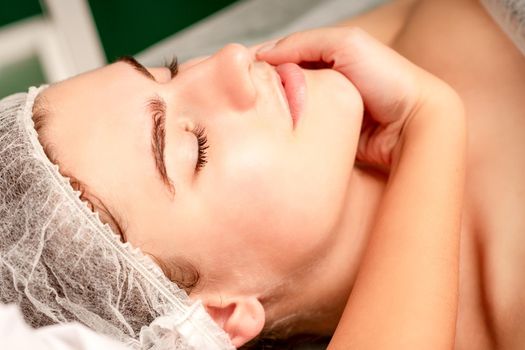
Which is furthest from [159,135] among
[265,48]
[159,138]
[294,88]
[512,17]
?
[512,17]

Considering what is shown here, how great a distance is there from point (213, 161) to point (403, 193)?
297 millimetres

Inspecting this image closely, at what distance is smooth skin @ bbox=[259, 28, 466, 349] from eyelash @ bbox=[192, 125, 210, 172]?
0.89ft

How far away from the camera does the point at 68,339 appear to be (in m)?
0.66

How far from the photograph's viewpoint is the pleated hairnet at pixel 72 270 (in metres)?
0.83

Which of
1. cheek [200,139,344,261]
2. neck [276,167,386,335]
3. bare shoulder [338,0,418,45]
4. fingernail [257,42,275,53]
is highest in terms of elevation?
fingernail [257,42,275,53]

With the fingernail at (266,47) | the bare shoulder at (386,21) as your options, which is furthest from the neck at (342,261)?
the bare shoulder at (386,21)

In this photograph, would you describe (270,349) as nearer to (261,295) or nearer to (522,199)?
(261,295)

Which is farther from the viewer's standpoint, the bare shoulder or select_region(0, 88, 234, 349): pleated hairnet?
the bare shoulder

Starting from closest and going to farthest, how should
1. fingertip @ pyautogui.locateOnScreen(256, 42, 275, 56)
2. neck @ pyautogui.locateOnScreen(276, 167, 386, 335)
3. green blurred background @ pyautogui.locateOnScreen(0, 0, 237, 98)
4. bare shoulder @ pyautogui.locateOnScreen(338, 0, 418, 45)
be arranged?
neck @ pyautogui.locateOnScreen(276, 167, 386, 335) → fingertip @ pyautogui.locateOnScreen(256, 42, 275, 56) → bare shoulder @ pyautogui.locateOnScreen(338, 0, 418, 45) → green blurred background @ pyautogui.locateOnScreen(0, 0, 237, 98)

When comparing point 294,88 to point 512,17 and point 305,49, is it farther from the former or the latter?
point 512,17

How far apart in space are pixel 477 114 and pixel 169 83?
0.54 meters

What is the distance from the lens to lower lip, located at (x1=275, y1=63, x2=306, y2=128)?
0.94m

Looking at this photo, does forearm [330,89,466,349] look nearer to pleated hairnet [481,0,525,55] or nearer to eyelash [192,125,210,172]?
pleated hairnet [481,0,525,55]

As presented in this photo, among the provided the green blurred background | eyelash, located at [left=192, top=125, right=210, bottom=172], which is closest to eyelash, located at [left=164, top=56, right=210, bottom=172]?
eyelash, located at [left=192, top=125, right=210, bottom=172]
